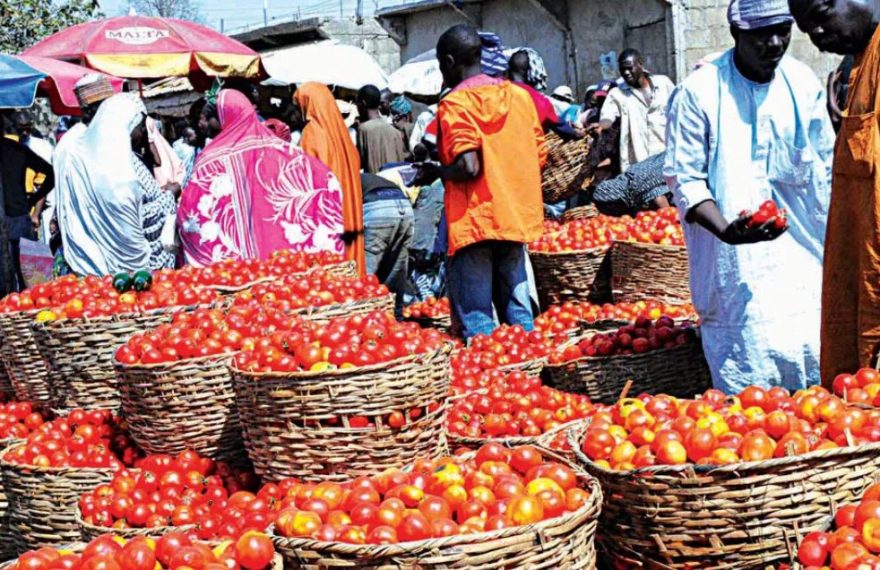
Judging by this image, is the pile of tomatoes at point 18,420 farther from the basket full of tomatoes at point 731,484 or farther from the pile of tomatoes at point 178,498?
the basket full of tomatoes at point 731,484

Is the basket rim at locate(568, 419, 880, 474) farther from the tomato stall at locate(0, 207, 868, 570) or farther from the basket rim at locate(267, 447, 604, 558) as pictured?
the basket rim at locate(267, 447, 604, 558)

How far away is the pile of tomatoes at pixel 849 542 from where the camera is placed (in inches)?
98.1

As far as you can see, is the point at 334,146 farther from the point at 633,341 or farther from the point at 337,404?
the point at 337,404

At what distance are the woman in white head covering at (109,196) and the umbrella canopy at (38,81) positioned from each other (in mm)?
957

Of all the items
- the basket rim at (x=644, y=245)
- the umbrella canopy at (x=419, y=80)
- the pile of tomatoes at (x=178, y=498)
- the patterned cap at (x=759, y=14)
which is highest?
the umbrella canopy at (x=419, y=80)

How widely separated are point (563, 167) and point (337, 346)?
5729mm

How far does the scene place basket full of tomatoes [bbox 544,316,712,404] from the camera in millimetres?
5109

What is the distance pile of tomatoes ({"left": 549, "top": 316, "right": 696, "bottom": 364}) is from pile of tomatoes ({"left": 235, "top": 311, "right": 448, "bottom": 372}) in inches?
58.2

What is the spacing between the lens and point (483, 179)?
609 cm

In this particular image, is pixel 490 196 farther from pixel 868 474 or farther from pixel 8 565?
pixel 8 565

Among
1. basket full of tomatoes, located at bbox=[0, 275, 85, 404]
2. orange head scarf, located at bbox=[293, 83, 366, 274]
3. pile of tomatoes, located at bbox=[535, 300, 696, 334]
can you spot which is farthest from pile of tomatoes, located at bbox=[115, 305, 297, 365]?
orange head scarf, located at bbox=[293, 83, 366, 274]

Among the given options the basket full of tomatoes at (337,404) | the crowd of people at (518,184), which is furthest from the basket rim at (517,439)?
the crowd of people at (518,184)

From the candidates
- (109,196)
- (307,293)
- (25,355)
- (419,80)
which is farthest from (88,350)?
(419,80)

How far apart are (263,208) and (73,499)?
324 centimetres
